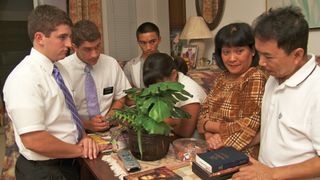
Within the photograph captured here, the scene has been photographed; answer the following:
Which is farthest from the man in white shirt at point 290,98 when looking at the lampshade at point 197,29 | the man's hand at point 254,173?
the lampshade at point 197,29

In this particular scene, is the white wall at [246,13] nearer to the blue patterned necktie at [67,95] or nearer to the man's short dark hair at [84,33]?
the man's short dark hair at [84,33]

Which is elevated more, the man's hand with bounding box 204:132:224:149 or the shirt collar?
the shirt collar

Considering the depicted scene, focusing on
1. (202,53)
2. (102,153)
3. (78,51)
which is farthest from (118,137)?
(202,53)

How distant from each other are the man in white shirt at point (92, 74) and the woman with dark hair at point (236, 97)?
0.63 meters

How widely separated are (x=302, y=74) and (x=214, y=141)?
1.68 ft

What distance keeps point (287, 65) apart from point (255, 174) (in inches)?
16.2

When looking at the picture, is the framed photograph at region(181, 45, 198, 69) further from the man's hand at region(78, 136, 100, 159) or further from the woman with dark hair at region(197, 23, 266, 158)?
the man's hand at region(78, 136, 100, 159)

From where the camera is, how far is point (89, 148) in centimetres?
142

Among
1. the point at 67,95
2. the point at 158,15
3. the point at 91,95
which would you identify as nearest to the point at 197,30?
the point at 158,15

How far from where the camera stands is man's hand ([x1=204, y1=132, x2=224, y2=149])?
1.38 m

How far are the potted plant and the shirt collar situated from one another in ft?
1.37

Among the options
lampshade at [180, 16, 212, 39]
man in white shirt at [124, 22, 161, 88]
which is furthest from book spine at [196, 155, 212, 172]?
lampshade at [180, 16, 212, 39]

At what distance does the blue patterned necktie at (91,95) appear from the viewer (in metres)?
1.98

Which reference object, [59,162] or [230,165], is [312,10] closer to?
[230,165]
